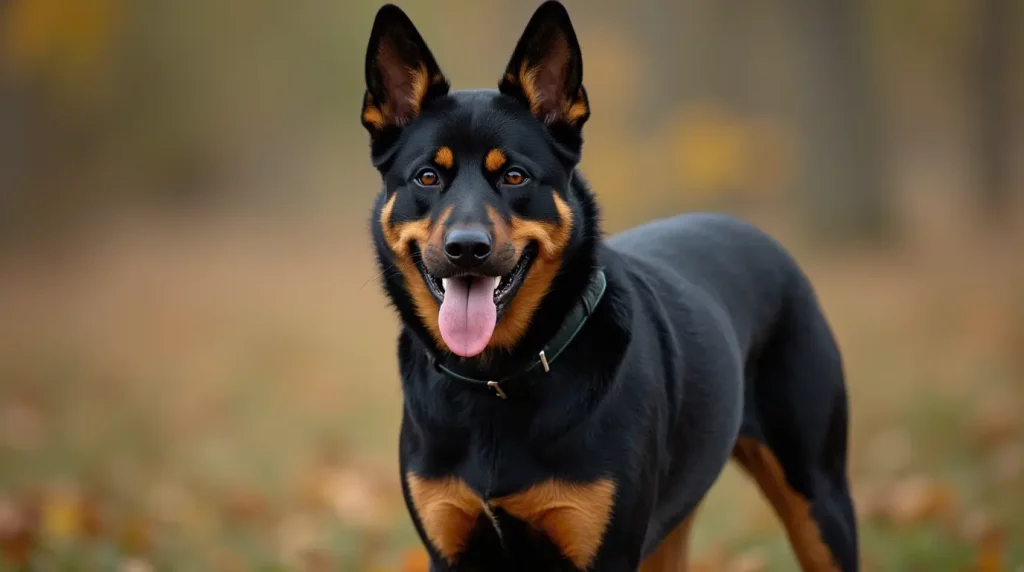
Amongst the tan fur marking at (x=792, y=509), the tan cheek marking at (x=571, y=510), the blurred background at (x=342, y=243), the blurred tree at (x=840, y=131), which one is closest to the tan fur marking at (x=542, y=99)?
the blurred background at (x=342, y=243)

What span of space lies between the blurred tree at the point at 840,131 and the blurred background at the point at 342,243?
0.14 ft

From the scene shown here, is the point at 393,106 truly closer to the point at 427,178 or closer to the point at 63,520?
the point at 427,178

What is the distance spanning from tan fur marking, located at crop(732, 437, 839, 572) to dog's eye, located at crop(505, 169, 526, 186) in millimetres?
1617

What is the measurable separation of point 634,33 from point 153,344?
15.1 m

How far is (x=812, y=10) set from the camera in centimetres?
1582

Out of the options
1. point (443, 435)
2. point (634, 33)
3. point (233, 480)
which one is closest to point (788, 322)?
point (443, 435)

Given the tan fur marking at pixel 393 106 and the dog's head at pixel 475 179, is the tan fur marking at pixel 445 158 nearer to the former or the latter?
the dog's head at pixel 475 179

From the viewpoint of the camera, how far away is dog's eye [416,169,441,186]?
382 cm

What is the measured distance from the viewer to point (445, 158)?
3.80 meters

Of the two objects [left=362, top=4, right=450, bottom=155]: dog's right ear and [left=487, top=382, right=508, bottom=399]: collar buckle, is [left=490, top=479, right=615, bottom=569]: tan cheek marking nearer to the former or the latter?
[left=487, top=382, right=508, bottom=399]: collar buckle

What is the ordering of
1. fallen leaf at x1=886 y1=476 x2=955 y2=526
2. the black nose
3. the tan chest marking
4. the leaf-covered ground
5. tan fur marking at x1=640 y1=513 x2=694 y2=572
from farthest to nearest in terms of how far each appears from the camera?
fallen leaf at x1=886 y1=476 x2=955 y2=526
the leaf-covered ground
tan fur marking at x1=640 y1=513 x2=694 y2=572
the tan chest marking
the black nose

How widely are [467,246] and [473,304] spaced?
0.23 m

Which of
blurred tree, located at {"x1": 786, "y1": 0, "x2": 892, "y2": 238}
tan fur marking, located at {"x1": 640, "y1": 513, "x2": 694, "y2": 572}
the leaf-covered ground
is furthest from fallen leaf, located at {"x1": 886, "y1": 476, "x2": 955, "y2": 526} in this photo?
blurred tree, located at {"x1": 786, "y1": 0, "x2": 892, "y2": 238}

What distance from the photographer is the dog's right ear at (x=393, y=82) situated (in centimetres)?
395
